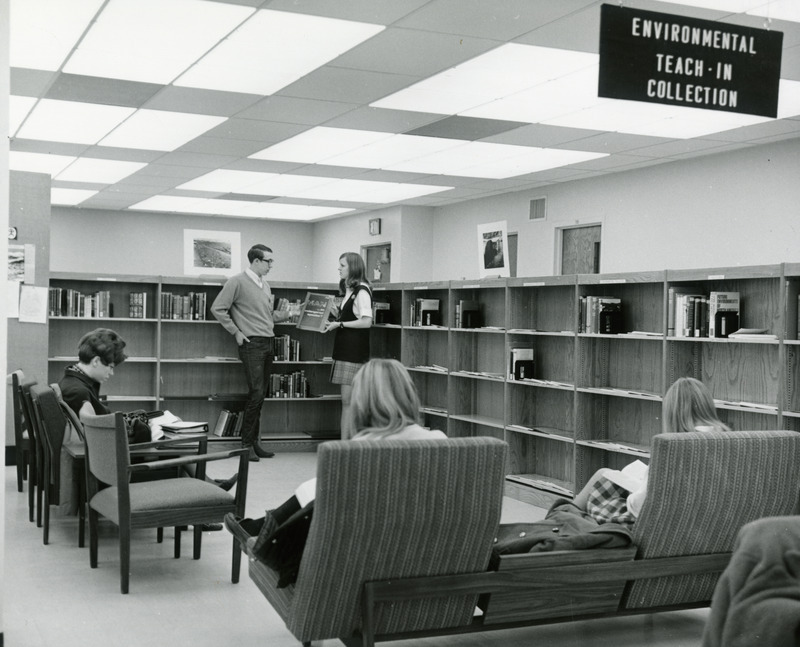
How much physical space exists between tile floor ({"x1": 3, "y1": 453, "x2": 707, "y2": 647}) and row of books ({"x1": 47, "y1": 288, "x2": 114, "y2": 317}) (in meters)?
3.10

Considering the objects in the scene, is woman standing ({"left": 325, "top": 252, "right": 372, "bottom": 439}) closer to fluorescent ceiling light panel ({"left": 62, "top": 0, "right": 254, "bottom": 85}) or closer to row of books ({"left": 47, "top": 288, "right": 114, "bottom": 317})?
row of books ({"left": 47, "top": 288, "right": 114, "bottom": 317})

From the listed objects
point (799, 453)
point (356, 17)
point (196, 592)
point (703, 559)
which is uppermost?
point (356, 17)

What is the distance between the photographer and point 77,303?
26.5 feet

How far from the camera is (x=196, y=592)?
4.31 meters

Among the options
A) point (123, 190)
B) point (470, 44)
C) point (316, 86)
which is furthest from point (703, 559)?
point (123, 190)

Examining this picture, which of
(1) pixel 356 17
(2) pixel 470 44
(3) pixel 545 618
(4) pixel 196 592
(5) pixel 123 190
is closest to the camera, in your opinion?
(3) pixel 545 618

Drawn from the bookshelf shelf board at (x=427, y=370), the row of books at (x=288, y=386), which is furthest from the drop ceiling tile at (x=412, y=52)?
the row of books at (x=288, y=386)

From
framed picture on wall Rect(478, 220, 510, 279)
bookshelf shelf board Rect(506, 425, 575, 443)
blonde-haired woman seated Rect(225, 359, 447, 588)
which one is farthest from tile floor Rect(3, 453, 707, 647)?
framed picture on wall Rect(478, 220, 510, 279)

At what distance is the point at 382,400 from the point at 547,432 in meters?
3.53

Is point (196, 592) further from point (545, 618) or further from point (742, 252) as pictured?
point (742, 252)

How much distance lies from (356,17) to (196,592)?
2.95 metres

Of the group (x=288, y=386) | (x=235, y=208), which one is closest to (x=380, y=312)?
(x=288, y=386)

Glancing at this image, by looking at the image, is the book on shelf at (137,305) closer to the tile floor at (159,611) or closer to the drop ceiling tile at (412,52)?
the tile floor at (159,611)

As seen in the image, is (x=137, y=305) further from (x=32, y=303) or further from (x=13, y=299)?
(x=13, y=299)
